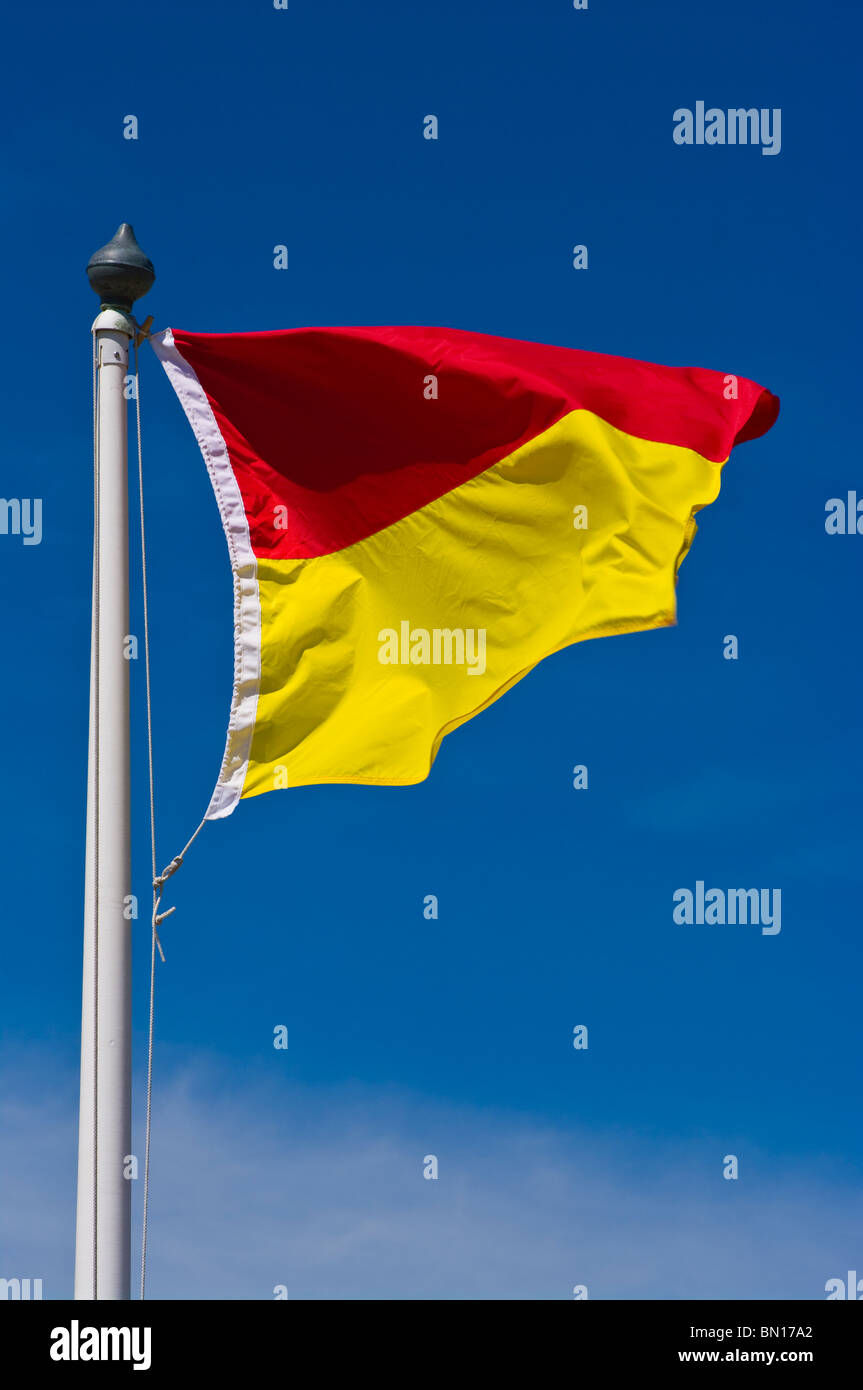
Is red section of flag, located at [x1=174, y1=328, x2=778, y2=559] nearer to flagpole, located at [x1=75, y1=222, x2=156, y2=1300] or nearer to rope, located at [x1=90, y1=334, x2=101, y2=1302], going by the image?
flagpole, located at [x1=75, y1=222, x2=156, y2=1300]

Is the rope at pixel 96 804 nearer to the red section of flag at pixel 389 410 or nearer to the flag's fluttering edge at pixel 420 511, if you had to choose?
the flag's fluttering edge at pixel 420 511

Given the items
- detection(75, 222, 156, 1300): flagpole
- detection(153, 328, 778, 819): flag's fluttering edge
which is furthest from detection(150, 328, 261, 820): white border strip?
detection(75, 222, 156, 1300): flagpole

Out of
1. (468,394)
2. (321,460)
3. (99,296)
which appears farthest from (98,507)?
(468,394)

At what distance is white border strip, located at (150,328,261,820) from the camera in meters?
17.3

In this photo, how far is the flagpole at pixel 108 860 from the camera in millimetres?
15500

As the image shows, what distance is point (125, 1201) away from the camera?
15.6 meters

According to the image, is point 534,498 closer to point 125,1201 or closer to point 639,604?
point 639,604

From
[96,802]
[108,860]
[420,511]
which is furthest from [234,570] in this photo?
[108,860]

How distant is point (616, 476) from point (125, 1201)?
345 inches

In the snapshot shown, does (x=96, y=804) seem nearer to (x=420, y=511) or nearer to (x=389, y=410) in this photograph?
(x=420, y=511)

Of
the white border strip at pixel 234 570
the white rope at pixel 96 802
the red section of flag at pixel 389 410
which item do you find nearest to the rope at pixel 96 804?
the white rope at pixel 96 802

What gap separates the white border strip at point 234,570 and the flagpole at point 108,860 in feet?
3.31

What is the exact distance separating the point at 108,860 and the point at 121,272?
5.01m

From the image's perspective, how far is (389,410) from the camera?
1986 cm
